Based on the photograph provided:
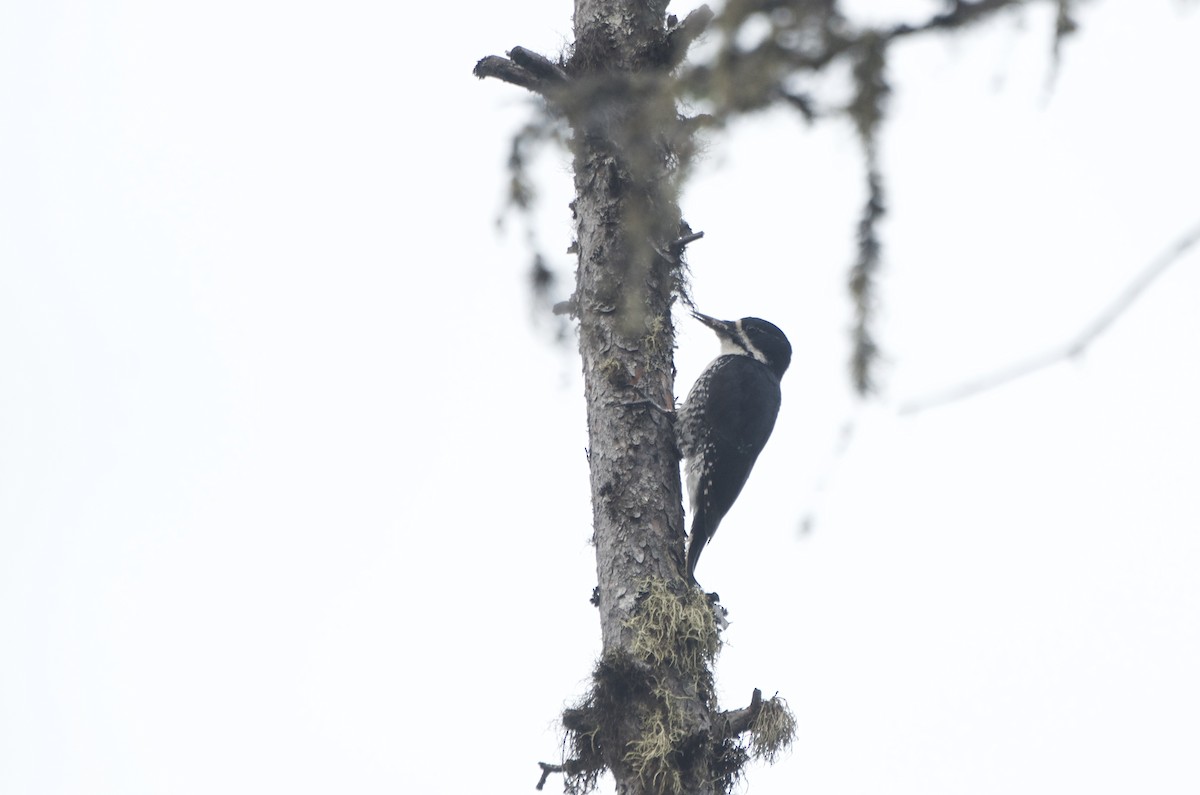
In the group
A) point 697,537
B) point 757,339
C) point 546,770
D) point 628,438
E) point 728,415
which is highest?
point 757,339

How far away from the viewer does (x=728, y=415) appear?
5535 millimetres

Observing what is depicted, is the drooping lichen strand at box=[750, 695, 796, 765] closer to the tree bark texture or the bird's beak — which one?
the tree bark texture

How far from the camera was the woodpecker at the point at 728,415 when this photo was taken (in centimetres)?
515

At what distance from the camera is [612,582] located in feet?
13.0

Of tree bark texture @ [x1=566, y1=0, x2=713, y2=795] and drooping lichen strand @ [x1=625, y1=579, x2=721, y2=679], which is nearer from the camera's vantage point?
tree bark texture @ [x1=566, y1=0, x2=713, y2=795]

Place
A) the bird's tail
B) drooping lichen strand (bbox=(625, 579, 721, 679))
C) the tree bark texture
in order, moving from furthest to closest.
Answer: the bird's tail → drooping lichen strand (bbox=(625, 579, 721, 679)) → the tree bark texture

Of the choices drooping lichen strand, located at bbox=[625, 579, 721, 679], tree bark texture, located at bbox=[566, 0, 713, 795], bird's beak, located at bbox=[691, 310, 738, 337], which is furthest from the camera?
bird's beak, located at bbox=[691, 310, 738, 337]

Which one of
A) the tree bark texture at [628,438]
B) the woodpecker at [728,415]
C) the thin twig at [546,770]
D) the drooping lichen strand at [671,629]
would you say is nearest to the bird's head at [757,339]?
the woodpecker at [728,415]

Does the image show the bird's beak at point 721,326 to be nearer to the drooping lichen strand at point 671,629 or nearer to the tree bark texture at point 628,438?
the tree bark texture at point 628,438

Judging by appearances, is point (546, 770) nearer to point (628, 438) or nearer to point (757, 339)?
point (628, 438)

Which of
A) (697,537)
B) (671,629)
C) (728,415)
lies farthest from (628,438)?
(728,415)

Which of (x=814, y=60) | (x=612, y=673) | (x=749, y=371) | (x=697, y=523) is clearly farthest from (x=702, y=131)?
(x=749, y=371)

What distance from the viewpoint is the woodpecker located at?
16.9ft

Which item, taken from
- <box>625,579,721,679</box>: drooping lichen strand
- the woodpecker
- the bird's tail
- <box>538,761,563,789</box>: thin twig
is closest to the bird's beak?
the woodpecker
